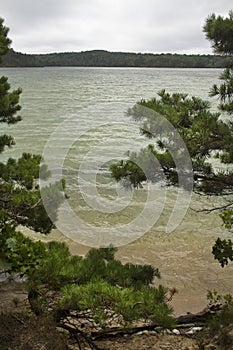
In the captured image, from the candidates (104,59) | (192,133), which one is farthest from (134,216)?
(104,59)

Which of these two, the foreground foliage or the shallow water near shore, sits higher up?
the foreground foliage

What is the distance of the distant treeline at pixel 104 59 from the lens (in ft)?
260

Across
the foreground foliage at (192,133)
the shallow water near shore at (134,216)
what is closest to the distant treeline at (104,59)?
the shallow water near shore at (134,216)

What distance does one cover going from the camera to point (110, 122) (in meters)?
22.3

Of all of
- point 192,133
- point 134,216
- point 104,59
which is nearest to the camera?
point 192,133

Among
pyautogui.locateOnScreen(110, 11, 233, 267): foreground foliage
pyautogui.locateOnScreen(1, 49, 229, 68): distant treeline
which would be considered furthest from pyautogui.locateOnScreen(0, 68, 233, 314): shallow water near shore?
pyautogui.locateOnScreen(1, 49, 229, 68): distant treeline

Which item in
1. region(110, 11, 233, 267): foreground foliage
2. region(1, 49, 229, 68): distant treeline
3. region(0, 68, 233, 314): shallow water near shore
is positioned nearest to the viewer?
region(110, 11, 233, 267): foreground foliage

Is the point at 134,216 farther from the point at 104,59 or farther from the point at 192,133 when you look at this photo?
the point at 104,59

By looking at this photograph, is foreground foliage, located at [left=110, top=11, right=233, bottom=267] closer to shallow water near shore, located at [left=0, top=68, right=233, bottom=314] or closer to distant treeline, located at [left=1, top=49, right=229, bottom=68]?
shallow water near shore, located at [left=0, top=68, right=233, bottom=314]

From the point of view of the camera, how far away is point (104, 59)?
91438 millimetres

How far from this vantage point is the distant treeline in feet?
260

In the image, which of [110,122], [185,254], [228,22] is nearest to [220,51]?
[228,22]

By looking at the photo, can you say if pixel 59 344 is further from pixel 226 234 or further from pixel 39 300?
pixel 226 234

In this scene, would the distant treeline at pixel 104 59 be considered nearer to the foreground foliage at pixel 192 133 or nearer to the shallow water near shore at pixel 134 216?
the shallow water near shore at pixel 134 216
